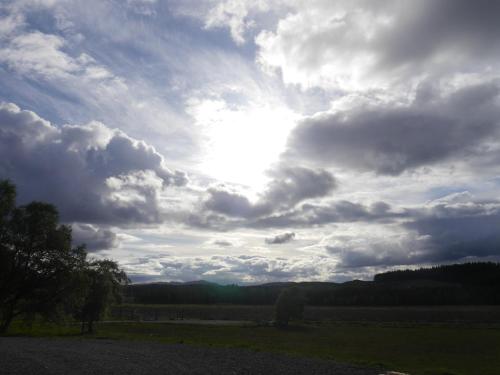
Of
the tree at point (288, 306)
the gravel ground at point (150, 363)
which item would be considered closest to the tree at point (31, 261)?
the gravel ground at point (150, 363)

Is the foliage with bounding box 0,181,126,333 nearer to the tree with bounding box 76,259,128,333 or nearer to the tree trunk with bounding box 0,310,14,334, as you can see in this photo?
the tree trunk with bounding box 0,310,14,334

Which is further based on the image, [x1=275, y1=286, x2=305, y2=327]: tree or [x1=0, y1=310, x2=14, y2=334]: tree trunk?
[x1=275, y1=286, x2=305, y2=327]: tree

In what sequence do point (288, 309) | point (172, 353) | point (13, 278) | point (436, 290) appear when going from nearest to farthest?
point (172, 353)
point (13, 278)
point (288, 309)
point (436, 290)

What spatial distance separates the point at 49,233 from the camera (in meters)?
45.9

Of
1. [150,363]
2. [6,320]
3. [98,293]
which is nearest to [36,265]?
[6,320]

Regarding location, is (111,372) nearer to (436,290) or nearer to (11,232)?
(11,232)

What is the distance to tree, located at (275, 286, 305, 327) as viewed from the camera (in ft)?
317

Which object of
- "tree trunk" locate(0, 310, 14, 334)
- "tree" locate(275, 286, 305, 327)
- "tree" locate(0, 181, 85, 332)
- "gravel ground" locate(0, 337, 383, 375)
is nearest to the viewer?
"gravel ground" locate(0, 337, 383, 375)

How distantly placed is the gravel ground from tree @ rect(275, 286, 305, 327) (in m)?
72.9

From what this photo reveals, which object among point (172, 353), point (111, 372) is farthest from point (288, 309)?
point (111, 372)

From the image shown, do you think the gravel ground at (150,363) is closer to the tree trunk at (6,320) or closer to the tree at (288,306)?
the tree trunk at (6,320)

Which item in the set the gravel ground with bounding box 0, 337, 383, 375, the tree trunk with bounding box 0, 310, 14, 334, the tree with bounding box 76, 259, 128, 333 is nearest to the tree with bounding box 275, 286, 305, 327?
the tree with bounding box 76, 259, 128, 333

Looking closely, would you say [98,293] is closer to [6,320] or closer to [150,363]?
[6,320]

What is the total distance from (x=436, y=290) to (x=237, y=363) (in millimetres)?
184455
